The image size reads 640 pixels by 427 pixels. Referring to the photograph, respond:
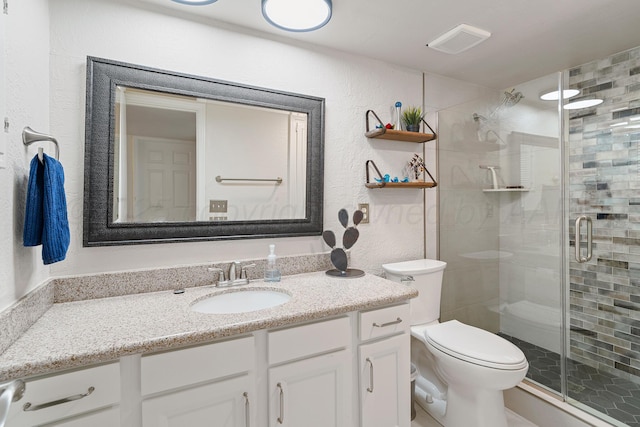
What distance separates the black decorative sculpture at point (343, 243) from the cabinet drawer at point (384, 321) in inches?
12.9

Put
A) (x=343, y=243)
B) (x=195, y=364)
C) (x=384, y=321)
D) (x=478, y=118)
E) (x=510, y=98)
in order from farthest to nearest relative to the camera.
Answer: (x=478, y=118) → (x=510, y=98) → (x=343, y=243) → (x=384, y=321) → (x=195, y=364)

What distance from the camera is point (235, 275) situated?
1572mm

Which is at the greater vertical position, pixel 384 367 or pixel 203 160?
pixel 203 160

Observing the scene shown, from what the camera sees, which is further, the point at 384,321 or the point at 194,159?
the point at 194,159

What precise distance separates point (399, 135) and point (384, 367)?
1356 millimetres

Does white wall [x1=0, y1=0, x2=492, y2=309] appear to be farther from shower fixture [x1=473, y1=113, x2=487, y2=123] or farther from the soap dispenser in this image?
shower fixture [x1=473, y1=113, x2=487, y2=123]

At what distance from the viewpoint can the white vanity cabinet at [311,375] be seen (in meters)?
1.17

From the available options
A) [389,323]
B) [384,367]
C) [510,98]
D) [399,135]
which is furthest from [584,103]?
[384,367]

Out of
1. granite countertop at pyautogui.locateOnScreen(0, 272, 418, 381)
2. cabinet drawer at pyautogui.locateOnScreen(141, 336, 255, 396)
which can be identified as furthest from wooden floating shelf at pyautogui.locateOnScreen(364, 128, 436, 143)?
cabinet drawer at pyautogui.locateOnScreen(141, 336, 255, 396)

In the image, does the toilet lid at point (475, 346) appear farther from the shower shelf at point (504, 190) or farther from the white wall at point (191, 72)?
the shower shelf at point (504, 190)

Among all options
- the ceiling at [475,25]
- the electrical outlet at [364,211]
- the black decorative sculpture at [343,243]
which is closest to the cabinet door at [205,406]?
the black decorative sculpture at [343,243]

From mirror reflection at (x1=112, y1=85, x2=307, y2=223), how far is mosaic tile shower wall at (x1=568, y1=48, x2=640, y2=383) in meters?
1.95

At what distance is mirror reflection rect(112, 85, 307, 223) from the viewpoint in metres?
1.42

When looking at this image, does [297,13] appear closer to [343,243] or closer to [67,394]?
[343,243]
